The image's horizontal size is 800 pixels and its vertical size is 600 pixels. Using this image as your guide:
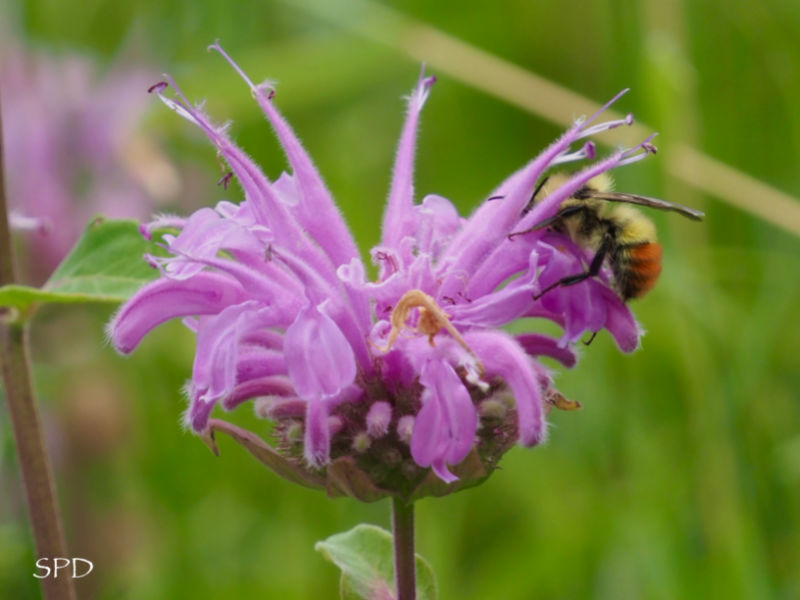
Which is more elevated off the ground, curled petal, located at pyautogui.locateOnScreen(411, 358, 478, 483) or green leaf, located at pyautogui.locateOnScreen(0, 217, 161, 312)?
green leaf, located at pyautogui.locateOnScreen(0, 217, 161, 312)

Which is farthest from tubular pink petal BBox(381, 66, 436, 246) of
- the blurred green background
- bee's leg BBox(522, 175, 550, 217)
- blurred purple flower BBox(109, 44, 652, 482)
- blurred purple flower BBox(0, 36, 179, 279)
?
blurred purple flower BBox(0, 36, 179, 279)

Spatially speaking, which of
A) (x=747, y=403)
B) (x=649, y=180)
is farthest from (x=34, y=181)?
(x=747, y=403)

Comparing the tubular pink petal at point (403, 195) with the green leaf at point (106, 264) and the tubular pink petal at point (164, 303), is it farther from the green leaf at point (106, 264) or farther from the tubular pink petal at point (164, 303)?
the green leaf at point (106, 264)

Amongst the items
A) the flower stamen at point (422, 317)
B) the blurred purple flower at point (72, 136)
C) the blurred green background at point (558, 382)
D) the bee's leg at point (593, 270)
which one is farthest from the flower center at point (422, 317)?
the blurred purple flower at point (72, 136)

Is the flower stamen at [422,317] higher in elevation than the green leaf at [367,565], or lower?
higher

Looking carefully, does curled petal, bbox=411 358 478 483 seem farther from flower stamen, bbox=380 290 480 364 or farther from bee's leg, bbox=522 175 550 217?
bee's leg, bbox=522 175 550 217

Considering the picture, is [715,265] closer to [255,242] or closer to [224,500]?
[224,500]
